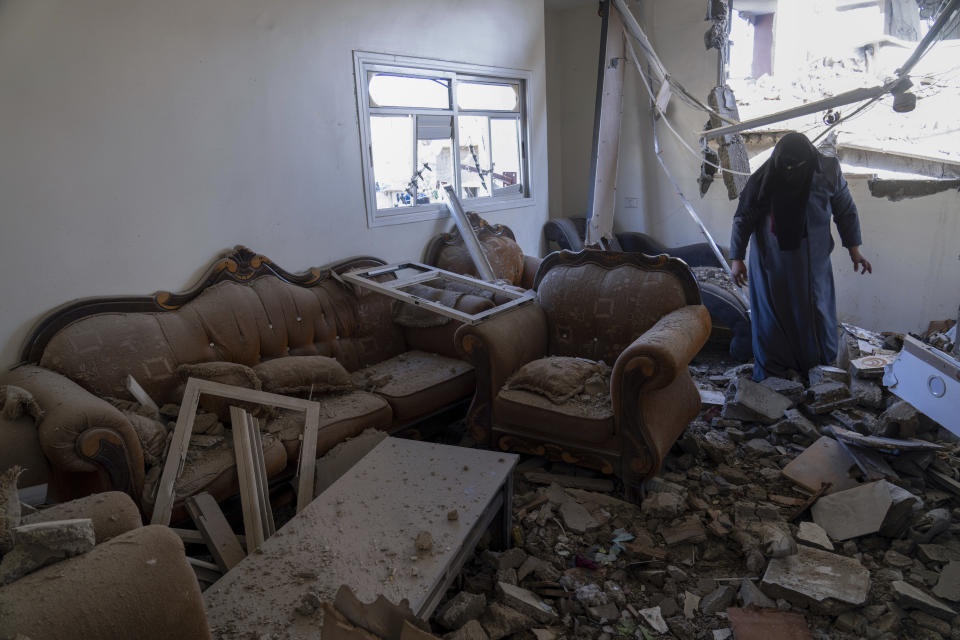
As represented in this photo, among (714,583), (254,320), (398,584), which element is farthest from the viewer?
(254,320)

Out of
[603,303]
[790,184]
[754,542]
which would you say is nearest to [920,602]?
[754,542]

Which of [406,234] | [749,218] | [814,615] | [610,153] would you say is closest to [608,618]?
[814,615]

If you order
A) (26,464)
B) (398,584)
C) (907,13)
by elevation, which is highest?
(907,13)

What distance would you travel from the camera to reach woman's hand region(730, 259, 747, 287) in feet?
11.8

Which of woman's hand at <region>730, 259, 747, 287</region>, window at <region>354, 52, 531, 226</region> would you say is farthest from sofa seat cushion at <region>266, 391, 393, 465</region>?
woman's hand at <region>730, 259, 747, 287</region>

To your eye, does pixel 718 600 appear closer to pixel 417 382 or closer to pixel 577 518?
pixel 577 518

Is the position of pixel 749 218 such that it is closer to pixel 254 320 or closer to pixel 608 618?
pixel 608 618

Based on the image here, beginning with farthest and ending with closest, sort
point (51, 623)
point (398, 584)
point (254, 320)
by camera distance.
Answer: point (254, 320) < point (398, 584) < point (51, 623)

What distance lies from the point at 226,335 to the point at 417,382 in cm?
96

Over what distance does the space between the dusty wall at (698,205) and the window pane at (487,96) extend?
1.08 m

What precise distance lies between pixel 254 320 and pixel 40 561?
182 cm

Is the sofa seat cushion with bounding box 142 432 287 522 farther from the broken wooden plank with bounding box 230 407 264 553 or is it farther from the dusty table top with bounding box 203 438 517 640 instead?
the dusty table top with bounding box 203 438 517 640

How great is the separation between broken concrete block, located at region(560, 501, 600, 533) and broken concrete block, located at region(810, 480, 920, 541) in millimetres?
891

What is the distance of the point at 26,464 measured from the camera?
205cm
